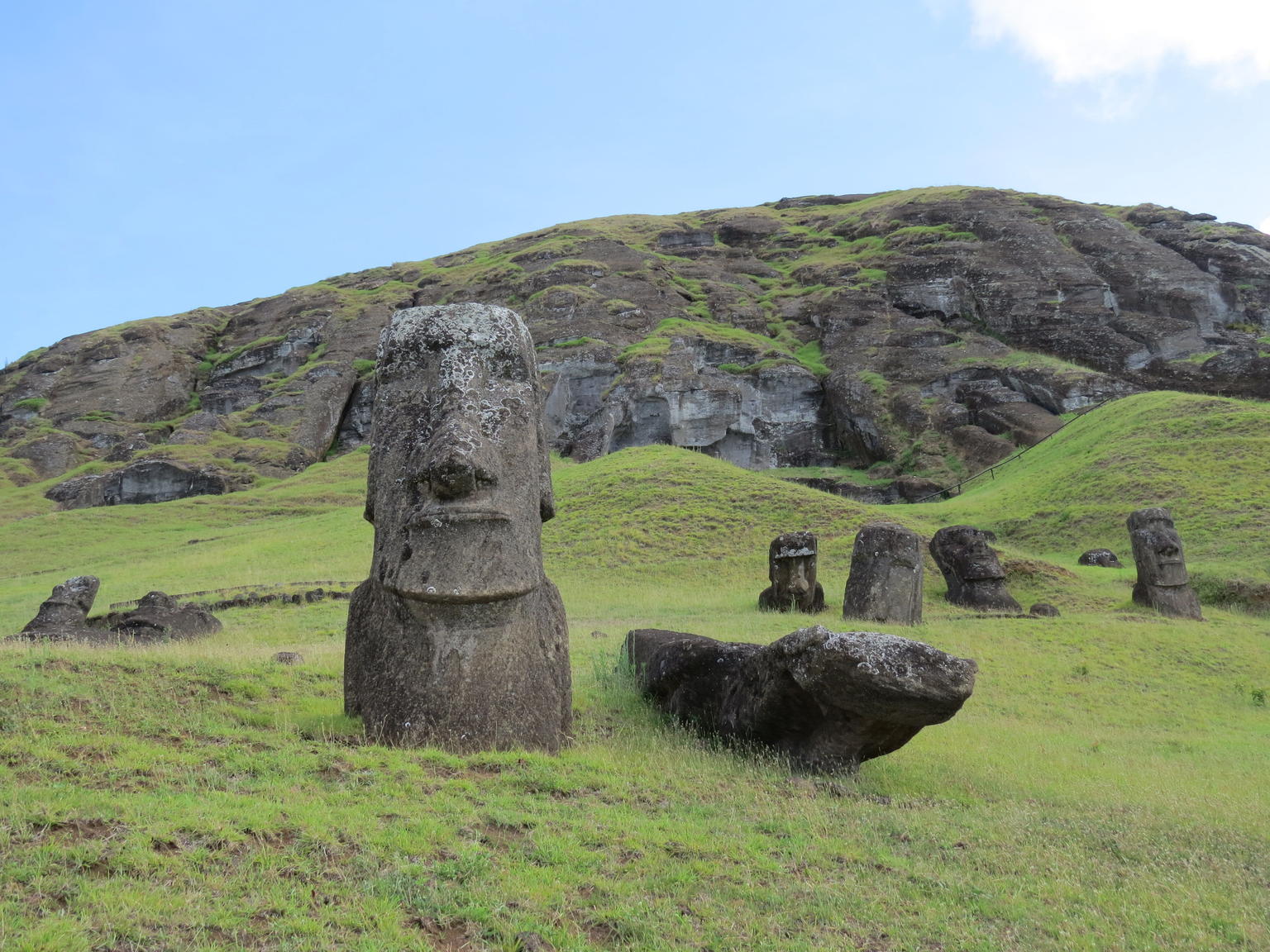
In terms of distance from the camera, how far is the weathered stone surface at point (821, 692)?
6.53 meters

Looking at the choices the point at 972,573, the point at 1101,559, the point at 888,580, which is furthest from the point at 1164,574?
the point at 1101,559

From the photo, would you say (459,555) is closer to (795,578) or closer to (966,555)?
(795,578)

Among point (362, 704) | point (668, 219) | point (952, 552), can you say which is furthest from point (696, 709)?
point (668, 219)

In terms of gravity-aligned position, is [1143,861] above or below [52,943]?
below

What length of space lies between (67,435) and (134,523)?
123ft

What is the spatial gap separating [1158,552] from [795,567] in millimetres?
8162

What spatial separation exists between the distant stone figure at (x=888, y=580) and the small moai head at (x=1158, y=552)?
19.3ft

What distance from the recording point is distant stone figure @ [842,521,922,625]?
1855cm

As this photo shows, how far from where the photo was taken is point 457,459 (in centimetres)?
723

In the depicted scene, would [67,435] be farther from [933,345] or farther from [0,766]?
[0,766]

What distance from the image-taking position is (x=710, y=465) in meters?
39.9

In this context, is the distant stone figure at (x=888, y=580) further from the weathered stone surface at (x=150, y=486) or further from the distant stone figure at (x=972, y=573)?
the weathered stone surface at (x=150, y=486)

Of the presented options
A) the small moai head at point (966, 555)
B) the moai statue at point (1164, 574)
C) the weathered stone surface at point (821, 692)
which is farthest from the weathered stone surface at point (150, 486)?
the weathered stone surface at point (821, 692)

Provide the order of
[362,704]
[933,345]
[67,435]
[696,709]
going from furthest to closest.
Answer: [67,435], [933,345], [696,709], [362,704]
